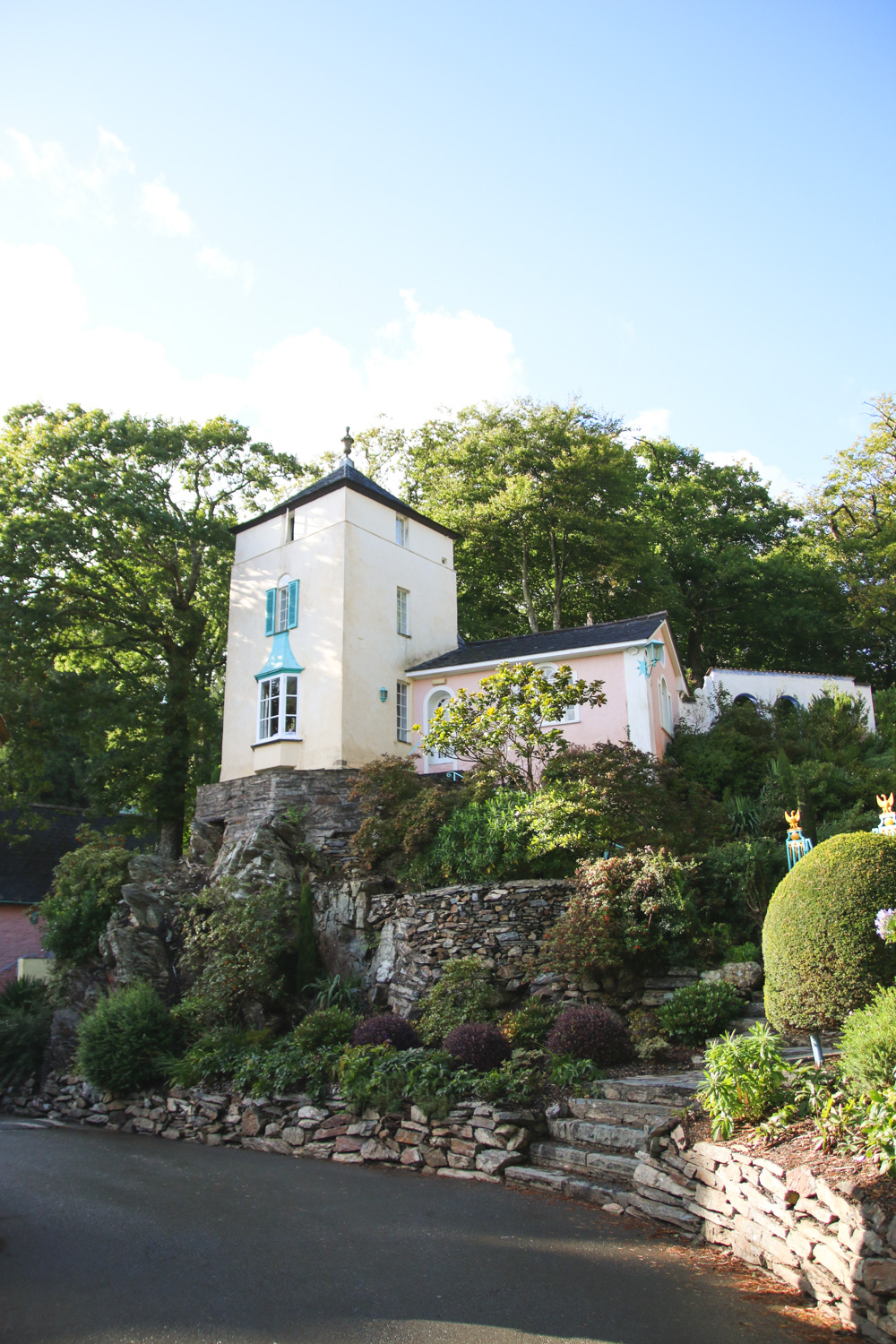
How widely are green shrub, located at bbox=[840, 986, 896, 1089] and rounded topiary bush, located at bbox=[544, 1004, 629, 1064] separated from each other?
4192mm

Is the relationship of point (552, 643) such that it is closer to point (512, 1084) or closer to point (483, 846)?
point (483, 846)

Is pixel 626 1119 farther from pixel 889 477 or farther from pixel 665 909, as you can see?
pixel 889 477

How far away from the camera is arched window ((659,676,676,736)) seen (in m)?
20.9

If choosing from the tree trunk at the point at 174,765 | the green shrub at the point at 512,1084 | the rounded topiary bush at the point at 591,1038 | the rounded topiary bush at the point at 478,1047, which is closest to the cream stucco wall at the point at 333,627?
the tree trunk at the point at 174,765

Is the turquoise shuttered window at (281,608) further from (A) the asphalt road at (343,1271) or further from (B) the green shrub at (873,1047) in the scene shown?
(B) the green shrub at (873,1047)

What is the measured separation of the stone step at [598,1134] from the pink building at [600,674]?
372 inches

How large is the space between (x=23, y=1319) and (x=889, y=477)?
34.7 m

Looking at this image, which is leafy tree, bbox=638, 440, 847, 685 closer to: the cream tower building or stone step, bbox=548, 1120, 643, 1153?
the cream tower building

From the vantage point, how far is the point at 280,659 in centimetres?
2197

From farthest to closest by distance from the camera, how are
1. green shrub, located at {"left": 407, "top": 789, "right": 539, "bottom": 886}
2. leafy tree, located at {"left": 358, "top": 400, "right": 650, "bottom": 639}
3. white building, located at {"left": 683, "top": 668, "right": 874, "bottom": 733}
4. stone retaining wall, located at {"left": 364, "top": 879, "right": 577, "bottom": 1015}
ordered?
leafy tree, located at {"left": 358, "top": 400, "right": 650, "bottom": 639}, white building, located at {"left": 683, "top": 668, "right": 874, "bottom": 733}, green shrub, located at {"left": 407, "top": 789, "right": 539, "bottom": 886}, stone retaining wall, located at {"left": 364, "top": 879, "right": 577, "bottom": 1015}

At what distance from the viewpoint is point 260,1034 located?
13.6 meters

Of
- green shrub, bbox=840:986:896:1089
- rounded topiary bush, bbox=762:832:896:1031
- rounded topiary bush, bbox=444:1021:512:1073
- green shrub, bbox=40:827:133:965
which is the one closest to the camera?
green shrub, bbox=840:986:896:1089

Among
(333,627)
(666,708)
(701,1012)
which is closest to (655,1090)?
(701,1012)

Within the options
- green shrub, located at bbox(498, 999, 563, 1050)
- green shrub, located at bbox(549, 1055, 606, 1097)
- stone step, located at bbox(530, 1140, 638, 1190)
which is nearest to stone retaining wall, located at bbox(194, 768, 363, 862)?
green shrub, located at bbox(498, 999, 563, 1050)
